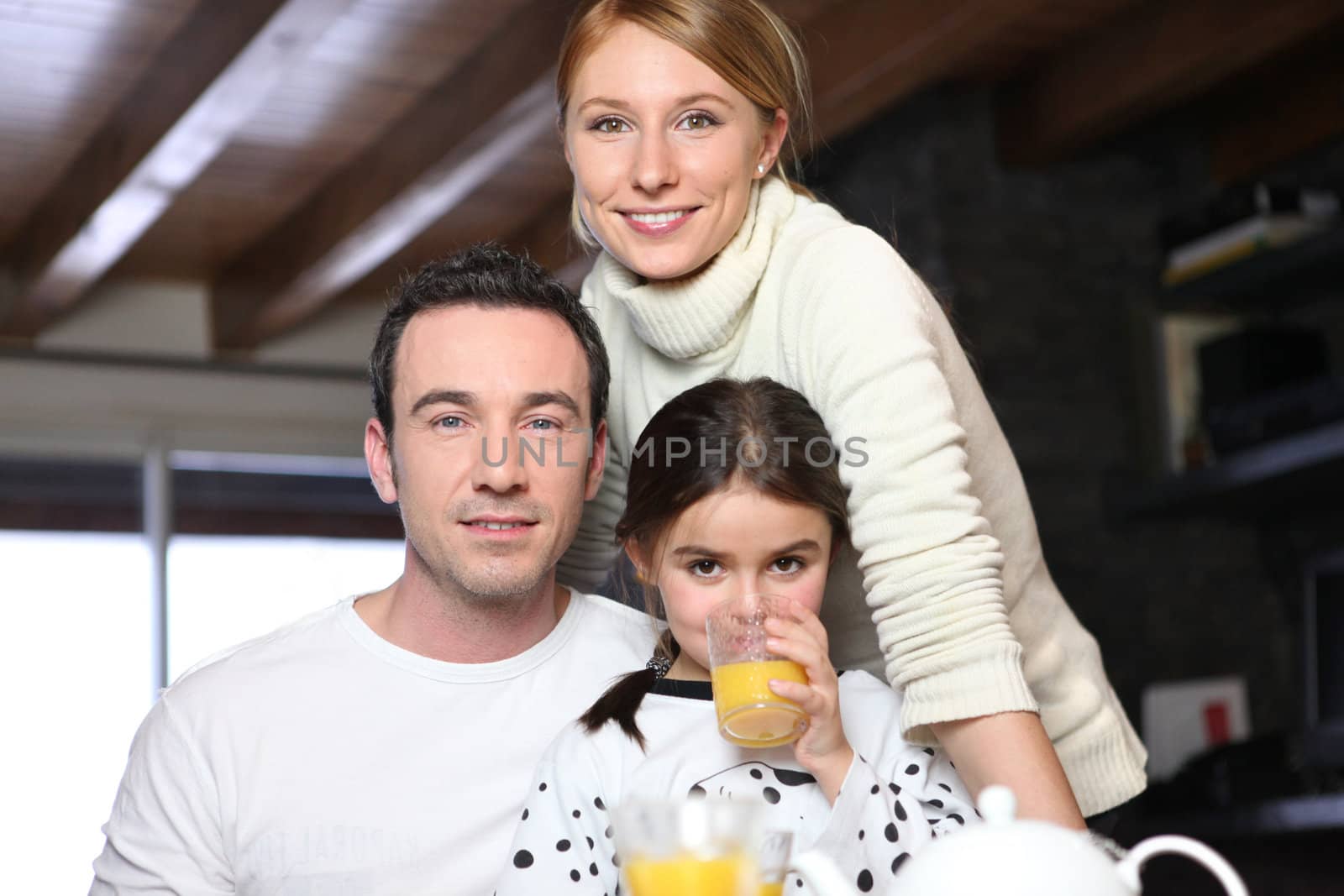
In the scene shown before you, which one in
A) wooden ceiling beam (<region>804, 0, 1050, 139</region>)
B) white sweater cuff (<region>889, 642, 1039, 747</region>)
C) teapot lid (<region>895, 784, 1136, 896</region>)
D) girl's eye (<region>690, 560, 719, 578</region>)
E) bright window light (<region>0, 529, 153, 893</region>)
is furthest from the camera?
bright window light (<region>0, 529, 153, 893</region>)

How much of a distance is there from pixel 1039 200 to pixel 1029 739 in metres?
3.41

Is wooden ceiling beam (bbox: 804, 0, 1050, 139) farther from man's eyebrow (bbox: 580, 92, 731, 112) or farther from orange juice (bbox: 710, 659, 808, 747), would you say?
orange juice (bbox: 710, 659, 808, 747)

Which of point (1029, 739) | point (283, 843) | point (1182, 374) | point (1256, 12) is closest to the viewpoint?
point (1029, 739)

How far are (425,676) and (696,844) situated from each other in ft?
2.52

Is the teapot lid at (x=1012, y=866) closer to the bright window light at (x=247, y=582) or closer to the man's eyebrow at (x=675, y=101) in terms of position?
the man's eyebrow at (x=675, y=101)

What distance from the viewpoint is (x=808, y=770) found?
49.8 inches

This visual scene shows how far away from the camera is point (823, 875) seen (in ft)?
2.78

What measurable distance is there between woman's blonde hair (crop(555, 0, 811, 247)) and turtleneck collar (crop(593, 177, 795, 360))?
0.09m

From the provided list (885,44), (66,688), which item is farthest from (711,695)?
(66,688)

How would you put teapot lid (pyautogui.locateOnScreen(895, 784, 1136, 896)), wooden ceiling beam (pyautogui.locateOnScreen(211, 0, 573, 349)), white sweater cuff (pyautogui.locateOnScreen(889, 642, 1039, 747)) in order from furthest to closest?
1. wooden ceiling beam (pyautogui.locateOnScreen(211, 0, 573, 349))
2. white sweater cuff (pyautogui.locateOnScreen(889, 642, 1039, 747))
3. teapot lid (pyautogui.locateOnScreen(895, 784, 1136, 896))

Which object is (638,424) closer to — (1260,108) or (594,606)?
(594,606)

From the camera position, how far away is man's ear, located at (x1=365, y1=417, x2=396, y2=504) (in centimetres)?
158

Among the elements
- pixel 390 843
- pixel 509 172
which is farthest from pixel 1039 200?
pixel 390 843

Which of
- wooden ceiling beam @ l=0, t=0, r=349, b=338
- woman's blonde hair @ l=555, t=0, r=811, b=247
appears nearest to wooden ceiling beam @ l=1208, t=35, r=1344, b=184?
wooden ceiling beam @ l=0, t=0, r=349, b=338
